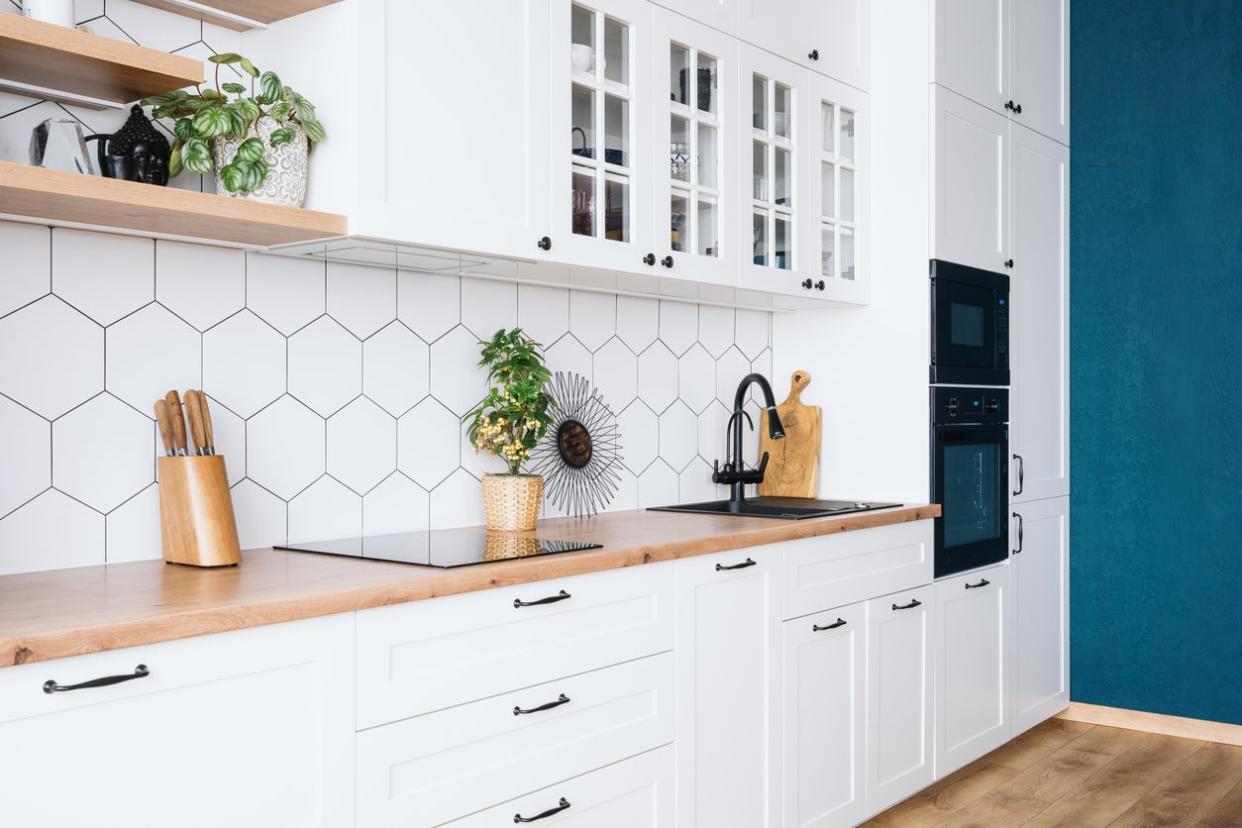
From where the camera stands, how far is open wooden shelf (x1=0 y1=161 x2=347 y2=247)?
1.66m

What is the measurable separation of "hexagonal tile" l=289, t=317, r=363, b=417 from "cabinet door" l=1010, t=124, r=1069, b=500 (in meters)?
2.31

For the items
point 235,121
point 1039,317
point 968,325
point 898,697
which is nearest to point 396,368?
point 235,121

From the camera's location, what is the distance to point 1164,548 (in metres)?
3.99

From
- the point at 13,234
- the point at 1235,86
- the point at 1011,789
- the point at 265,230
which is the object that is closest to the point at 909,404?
the point at 1011,789

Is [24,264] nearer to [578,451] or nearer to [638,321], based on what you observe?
[578,451]

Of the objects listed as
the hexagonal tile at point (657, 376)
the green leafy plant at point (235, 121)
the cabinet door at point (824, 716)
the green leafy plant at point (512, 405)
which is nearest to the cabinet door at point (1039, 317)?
the cabinet door at point (824, 716)

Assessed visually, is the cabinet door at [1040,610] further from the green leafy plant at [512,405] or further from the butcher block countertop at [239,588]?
the green leafy plant at [512,405]

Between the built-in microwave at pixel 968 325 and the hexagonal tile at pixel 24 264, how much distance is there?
235cm

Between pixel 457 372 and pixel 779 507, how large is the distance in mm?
1060

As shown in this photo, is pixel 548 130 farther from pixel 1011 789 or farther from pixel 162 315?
pixel 1011 789

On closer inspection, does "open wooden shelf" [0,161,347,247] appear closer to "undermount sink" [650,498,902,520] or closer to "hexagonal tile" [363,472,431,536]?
"hexagonal tile" [363,472,431,536]

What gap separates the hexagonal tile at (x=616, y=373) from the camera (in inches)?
119

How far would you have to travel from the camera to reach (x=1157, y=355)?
4016 mm

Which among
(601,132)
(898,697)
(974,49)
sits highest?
(974,49)
